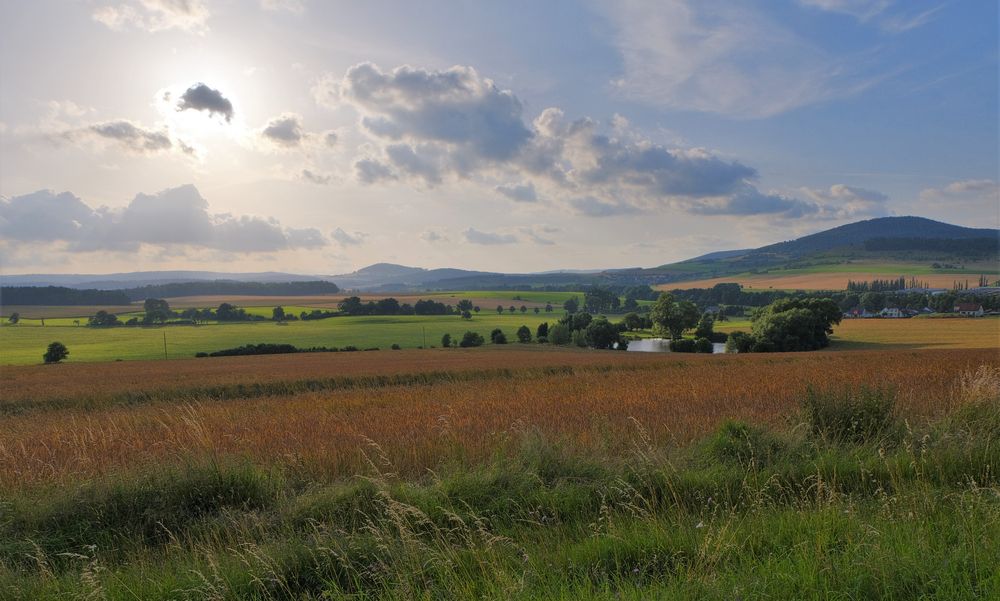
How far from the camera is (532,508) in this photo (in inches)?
238

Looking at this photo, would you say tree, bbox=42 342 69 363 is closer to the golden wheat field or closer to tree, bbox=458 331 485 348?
the golden wheat field

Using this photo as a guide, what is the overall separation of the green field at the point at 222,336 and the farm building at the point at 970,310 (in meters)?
79.1

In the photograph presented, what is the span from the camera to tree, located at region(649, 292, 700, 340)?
83.1m

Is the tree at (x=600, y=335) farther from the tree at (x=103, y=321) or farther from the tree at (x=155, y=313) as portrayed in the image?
the tree at (x=103, y=321)

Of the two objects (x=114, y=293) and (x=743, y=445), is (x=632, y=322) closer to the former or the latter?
(x=743, y=445)

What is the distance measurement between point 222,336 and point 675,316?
76247 mm

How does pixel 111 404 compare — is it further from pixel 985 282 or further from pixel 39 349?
pixel 985 282

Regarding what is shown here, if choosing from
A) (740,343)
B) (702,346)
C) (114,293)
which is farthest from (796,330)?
(114,293)

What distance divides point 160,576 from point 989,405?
1226cm


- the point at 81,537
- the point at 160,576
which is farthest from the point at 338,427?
the point at 160,576

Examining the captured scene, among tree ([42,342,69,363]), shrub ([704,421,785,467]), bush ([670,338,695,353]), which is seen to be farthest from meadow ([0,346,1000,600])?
tree ([42,342,69,363])

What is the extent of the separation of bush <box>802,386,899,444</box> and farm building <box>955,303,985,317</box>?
4350 inches

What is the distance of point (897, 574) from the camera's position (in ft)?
12.2

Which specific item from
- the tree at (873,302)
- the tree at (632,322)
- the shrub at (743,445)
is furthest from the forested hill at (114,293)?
the tree at (873,302)
